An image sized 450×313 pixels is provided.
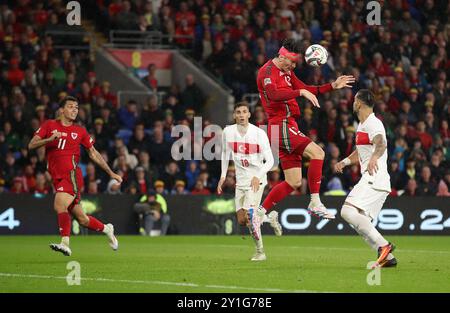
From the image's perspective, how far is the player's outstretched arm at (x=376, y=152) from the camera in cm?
1309

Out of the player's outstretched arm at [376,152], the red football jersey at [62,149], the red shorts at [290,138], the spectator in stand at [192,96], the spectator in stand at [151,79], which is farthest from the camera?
the spectator in stand at [151,79]

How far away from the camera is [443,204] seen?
969 inches

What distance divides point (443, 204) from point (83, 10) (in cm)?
1164

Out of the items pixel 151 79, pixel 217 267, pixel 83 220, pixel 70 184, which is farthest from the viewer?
pixel 151 79

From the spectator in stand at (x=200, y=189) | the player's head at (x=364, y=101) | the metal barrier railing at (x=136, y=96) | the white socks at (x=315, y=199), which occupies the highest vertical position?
the player's head at (x=364, y=101)

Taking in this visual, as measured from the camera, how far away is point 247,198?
51.3 ft

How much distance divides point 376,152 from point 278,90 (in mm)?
1969

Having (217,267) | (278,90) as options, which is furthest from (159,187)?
(217,267)

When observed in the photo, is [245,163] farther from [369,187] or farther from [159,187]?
[159,187]

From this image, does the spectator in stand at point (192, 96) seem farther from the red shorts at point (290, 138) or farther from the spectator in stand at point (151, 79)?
the red shorts at point (290, 138)

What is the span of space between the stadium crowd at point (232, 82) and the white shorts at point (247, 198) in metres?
8.66

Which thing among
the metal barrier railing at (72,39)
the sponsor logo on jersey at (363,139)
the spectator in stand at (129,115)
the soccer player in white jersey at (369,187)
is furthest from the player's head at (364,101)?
the metal barrier railing at (72,39)

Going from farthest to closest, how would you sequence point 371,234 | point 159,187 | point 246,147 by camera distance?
point 159,187 < point 246,147 < point 371,234
